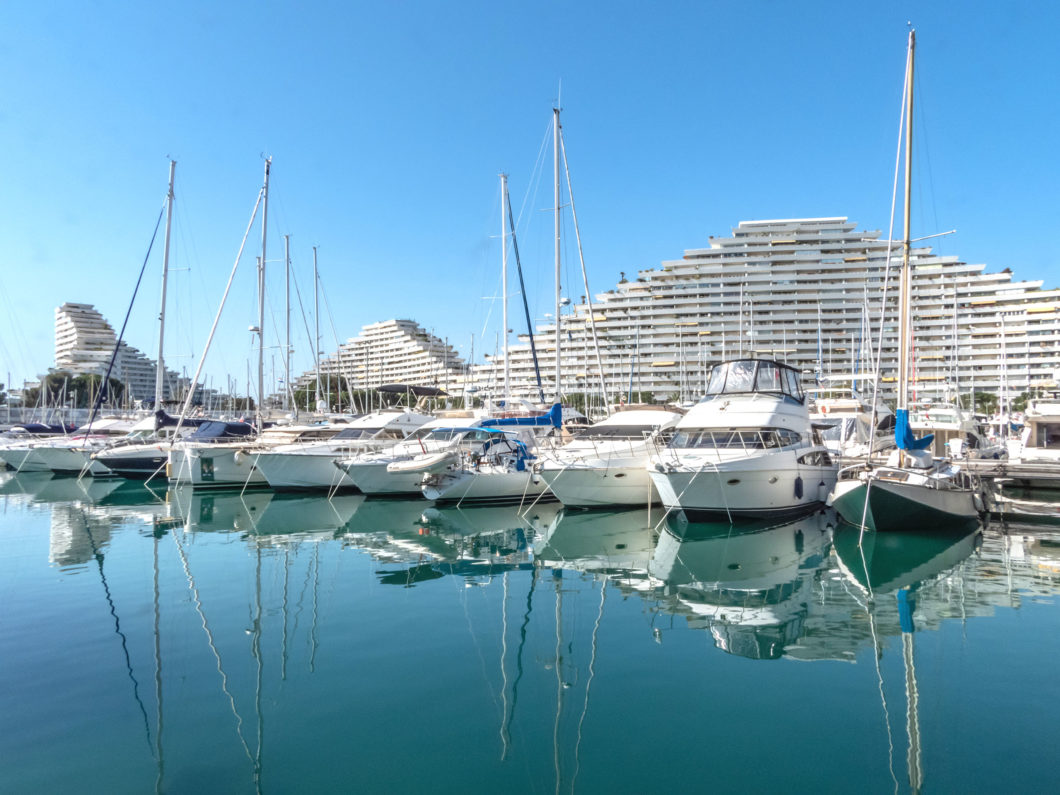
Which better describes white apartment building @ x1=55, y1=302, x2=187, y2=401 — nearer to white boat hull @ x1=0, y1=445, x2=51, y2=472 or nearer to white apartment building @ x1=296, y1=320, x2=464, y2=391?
white apartment building @ x1=296, y1=320, x2=464, y2=391

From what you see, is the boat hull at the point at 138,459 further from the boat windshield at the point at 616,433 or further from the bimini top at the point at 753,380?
the bimini top at the point at 753,380

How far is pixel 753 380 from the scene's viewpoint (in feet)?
67.1

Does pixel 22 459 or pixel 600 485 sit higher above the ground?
pixel 600 485

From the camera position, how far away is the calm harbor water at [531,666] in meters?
5.80

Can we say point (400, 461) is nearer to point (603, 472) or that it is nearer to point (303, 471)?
point (303, 471)

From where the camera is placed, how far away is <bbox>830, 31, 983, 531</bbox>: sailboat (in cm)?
1548

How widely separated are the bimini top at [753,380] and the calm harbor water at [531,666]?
6.07 m

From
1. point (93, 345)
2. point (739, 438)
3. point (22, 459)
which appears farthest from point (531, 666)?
point (93, 345)

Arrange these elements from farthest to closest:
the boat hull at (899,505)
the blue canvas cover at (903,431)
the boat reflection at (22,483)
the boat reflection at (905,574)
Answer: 1. the boat reflection at (22,483)
2. the blue canvas cover at (903,431)
3. the boat hull at (899,505)
4. the boat reflection at (905,574)

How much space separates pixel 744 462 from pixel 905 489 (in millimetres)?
3500

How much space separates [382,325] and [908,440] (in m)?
164

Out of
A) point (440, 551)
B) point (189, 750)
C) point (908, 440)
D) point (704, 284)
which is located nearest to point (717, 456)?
point (908, 440)

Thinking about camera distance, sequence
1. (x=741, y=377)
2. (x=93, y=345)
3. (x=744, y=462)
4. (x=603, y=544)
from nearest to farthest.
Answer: (x=603, y=544) → (x=744, y=462) → (x=741, y=377) → (x=93, y=345)

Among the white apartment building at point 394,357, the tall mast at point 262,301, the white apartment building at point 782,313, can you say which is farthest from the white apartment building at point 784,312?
the tall mast at point 262,301
